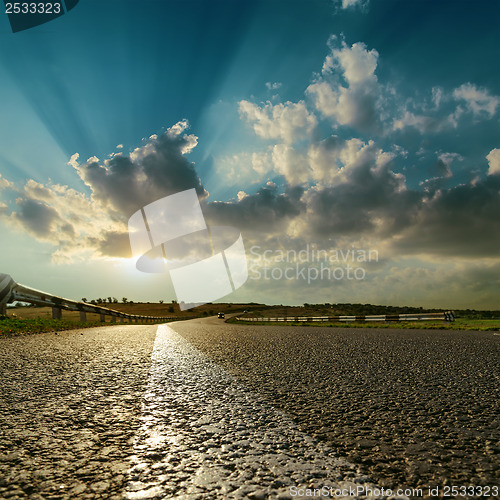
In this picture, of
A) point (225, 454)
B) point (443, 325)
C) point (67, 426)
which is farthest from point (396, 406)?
point (443, 325)

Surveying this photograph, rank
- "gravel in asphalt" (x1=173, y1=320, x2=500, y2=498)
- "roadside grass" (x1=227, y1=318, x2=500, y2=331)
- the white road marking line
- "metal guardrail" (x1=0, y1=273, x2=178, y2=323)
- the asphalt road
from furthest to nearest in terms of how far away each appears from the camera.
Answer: "roadside grass" (x1=227, y1=318, x2=500, y2=331) < "metal guardrail" (x1=0, y1=273, x2=178, y2=323) < "gravel in asphalt" (x1=173, y1=320, x2=500, y2=498) < the asphalt road < the white road marking line

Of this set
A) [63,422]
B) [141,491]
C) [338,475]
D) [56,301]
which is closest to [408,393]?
[338,475]

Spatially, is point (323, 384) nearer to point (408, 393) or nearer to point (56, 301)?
point (408, 393)

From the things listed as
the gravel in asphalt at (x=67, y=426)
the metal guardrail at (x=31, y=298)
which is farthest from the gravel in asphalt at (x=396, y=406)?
the metal guardrail at (x=31, y=298)

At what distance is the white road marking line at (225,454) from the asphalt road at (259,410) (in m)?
0.02

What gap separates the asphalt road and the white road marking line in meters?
A: 0.02

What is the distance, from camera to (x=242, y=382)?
13.4 feet

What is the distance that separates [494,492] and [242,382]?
2.68 m

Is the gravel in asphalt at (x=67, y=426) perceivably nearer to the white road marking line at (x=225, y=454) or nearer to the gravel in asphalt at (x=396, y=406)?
the white road marking line at (x=225, y=454)

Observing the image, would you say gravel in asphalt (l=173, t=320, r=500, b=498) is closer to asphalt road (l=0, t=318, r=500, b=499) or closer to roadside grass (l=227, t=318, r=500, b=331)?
asphalt road (l=0, t=318, r=500, b=499)

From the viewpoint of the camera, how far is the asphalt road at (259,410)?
1854 millimetres

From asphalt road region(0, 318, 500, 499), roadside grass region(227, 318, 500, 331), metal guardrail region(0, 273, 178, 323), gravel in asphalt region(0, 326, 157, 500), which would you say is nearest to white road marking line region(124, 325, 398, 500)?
asphalt road region(0, 318, 500, 499)

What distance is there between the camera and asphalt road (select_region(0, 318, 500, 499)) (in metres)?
1.85

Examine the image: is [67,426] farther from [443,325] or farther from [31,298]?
[443,325]
